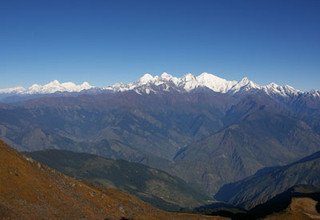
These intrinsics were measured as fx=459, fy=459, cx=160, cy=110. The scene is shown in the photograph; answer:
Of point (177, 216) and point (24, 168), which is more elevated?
point (24, 168)

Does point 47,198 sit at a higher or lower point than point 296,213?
higher

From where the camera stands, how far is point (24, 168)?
100125mm

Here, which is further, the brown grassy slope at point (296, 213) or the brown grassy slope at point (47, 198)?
the brown grassy slope at point (296, 213)

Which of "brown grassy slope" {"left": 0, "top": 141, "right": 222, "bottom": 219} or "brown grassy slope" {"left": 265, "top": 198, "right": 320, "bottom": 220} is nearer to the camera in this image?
"brown grassy slope" {"left": 0, "top": 141, "right": 222, "bottom": 219}

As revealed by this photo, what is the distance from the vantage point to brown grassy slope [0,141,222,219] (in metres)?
84.0

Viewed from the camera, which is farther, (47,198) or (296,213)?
(296,213)

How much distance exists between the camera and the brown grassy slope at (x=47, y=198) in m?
84.0

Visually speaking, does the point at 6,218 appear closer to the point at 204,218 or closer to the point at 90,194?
the point at 90,194

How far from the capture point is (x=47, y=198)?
308ft

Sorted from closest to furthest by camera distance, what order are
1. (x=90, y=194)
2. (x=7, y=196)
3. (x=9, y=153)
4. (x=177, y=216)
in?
(x=7, y=196) < (x=9, y=153) < (x=90, y=194) < (x=177, y=216)

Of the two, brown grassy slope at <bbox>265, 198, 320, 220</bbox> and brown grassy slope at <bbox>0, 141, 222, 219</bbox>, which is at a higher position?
brown grassy slope at <bbox>0, 141, 222, 219</bbox>

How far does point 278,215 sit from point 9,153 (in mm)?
66697

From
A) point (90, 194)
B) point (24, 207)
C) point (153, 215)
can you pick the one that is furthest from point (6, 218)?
A: point (153, 215)

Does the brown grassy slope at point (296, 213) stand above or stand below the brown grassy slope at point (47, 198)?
below
